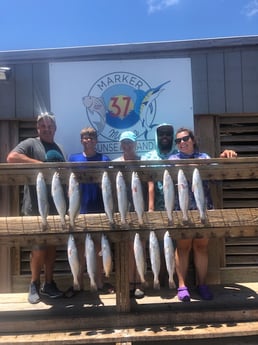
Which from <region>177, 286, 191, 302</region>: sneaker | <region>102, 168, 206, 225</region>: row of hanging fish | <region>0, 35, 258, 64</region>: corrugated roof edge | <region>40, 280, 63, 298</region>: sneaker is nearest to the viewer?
<region>102, 168, 206, 225</region>: row of hanging fish

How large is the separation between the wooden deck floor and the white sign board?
188cm

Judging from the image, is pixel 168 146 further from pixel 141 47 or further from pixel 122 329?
pixel 122 329

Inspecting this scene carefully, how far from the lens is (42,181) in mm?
3521

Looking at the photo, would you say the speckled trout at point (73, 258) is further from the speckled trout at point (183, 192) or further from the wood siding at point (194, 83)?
the wood siding at point (194, 83)

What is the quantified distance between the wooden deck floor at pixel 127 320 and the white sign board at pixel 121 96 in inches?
73.8

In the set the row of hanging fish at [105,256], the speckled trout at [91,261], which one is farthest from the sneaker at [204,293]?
the speckled trout at [91,261]

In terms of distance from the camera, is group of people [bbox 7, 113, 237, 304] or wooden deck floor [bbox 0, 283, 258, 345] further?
group of people [bbox 7, 113, 237, 304]

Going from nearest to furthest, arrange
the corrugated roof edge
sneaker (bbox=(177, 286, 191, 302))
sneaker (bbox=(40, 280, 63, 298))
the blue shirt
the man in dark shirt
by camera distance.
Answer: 1. sneaker (bbox=(177, 286, 191, 302))
2. the man in dark shirt
3. sneaker (bbox=(40, 280, 63, 298))
4. the blue shirt
5. the corrugated roof edge

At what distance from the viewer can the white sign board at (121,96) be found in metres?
5.00

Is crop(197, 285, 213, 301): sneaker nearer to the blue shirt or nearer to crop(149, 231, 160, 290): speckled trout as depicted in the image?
crop(149, 231, 160, 290): speckled trout

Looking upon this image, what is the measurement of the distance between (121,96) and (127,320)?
261cm

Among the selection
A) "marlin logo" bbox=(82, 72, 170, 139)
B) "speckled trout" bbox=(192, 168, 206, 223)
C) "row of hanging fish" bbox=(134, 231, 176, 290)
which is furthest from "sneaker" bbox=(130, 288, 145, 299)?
"marlin logo" bbox=(82, 72, 170, 139)

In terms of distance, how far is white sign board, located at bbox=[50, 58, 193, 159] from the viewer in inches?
197

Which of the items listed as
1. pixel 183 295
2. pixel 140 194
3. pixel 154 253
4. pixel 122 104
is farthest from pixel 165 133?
pixel 183 295
